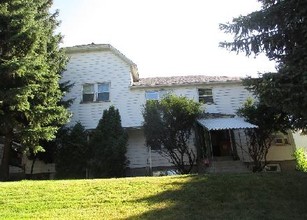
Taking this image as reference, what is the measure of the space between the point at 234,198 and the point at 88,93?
55.5ft

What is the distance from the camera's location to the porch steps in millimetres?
20341

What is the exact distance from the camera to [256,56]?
13.1 meters

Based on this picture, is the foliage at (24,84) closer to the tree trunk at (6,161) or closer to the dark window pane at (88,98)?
the tree trunk at (6,161)

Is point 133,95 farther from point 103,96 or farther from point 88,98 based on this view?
point 88,98

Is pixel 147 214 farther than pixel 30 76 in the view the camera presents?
No

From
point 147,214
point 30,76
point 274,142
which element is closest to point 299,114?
point 147,214

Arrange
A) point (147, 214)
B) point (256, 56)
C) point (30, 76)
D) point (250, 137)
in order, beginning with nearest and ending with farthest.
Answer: point (147, 214), point (256, 56), point (30, 76), point (250, 137)

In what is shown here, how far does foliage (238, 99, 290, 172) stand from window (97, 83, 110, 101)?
30.9 feet

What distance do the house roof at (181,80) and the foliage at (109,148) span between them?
4.30m

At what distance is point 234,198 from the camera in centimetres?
1112

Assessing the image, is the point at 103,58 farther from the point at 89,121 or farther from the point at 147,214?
the point at 147,214

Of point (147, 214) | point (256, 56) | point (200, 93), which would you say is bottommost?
point (147, 214)

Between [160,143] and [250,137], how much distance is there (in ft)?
19.6

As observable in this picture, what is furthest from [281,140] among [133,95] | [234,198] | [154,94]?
[234,198]
